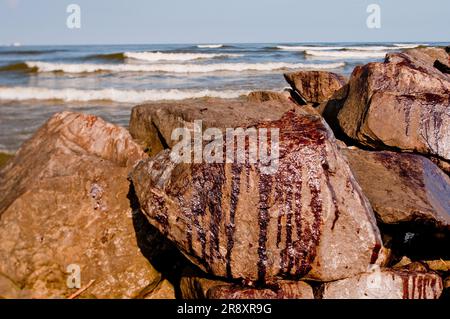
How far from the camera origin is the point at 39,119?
32.8 feet

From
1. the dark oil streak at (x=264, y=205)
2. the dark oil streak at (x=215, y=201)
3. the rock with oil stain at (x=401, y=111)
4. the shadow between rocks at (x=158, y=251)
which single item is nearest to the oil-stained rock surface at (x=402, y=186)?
the rock with oil stain at (x=401, y=111)

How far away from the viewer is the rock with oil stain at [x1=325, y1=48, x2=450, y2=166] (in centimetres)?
483

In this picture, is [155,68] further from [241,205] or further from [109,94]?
[241,205]

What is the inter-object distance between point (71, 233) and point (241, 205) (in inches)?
66.9

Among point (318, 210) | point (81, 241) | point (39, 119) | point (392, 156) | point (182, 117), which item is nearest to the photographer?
point (318, 210)

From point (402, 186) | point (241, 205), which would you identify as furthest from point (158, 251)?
point (402, 186)

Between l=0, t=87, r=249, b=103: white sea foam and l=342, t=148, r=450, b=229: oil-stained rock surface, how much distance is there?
30.4ft

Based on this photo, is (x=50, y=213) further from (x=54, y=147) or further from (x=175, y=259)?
(x=175, y=259)

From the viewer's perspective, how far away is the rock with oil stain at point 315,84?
24.9 ft

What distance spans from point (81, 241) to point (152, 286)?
74cm

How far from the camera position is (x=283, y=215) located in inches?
117

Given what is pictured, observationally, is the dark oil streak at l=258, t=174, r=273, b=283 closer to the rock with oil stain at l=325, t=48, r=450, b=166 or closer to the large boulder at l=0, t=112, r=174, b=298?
Result: the large boulder at l=0, t=112, r=174, b=298

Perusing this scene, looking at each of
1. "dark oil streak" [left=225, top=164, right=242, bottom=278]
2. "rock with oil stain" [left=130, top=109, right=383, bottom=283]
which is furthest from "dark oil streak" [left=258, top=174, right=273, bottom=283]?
"dark oil streak" [left=225, top=164, right=242, bottom=278]
